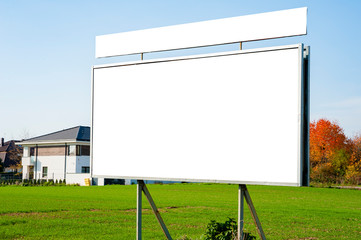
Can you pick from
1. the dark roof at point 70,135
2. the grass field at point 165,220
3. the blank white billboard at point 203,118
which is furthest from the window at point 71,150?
the blank white billboard at point 203,118

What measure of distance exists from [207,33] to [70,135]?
144 feet

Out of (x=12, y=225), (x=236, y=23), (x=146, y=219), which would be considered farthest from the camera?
(x=146, y=219)

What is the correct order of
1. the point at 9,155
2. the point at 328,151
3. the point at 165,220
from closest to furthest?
the point at 165,220 < the point at 328,151 < the point at 9,155

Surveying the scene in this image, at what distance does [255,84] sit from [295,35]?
839 millimetres

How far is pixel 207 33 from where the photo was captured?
669 centimetres

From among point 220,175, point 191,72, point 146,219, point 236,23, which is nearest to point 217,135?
point 220,175

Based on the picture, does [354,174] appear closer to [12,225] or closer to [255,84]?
[12,225]

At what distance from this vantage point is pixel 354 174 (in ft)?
138

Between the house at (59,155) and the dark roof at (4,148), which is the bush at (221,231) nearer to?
the house at (59,155)

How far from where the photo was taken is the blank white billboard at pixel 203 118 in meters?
6.05

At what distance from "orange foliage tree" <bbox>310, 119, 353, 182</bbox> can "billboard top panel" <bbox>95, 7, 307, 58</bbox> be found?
38119 mm

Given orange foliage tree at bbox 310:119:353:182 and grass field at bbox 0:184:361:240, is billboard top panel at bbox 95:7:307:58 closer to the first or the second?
grass field at bbox 0:184:361:240

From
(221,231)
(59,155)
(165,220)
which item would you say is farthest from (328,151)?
(221,231)

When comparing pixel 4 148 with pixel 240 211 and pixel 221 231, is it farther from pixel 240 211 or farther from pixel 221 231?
pixel 240 211
